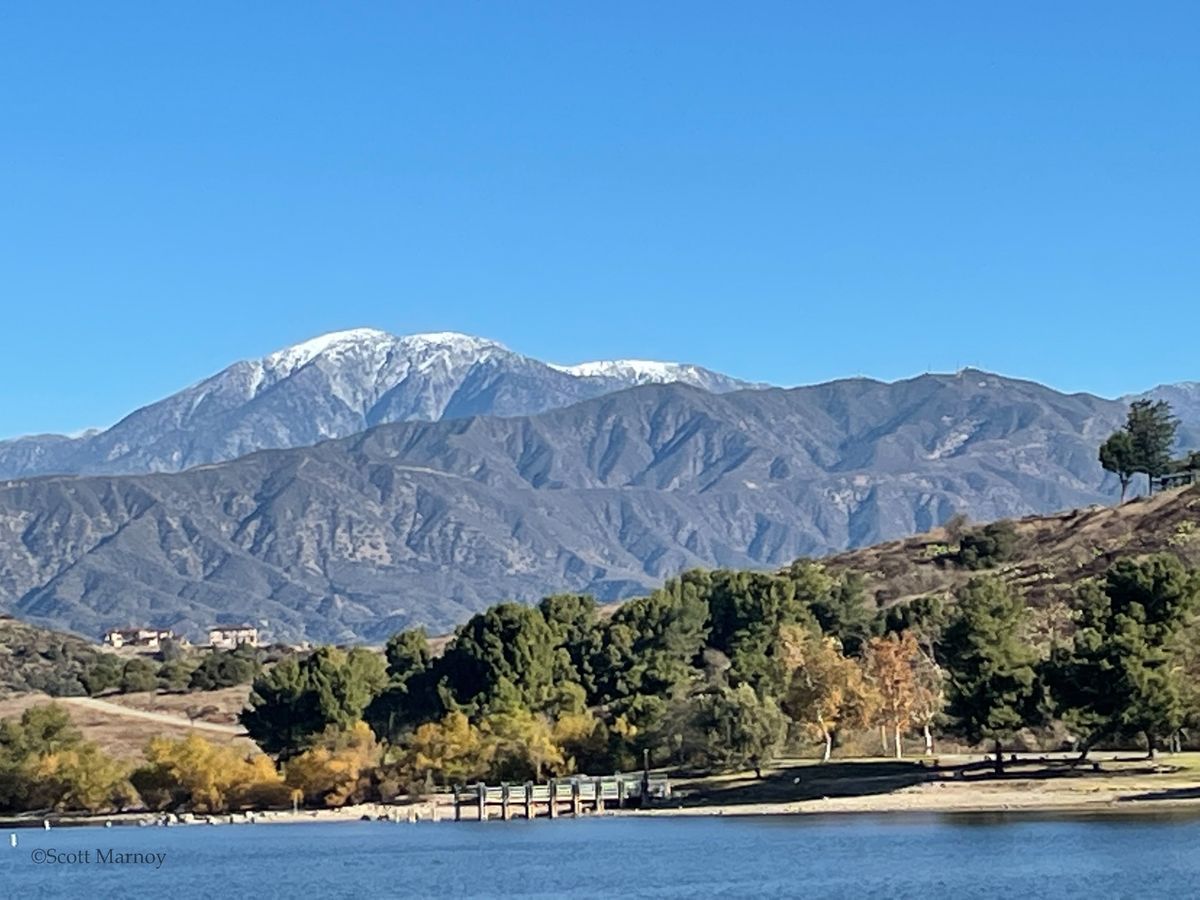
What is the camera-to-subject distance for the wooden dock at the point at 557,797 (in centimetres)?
12069

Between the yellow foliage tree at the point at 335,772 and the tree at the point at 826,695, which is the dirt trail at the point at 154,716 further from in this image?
the tree at the point at 826,695

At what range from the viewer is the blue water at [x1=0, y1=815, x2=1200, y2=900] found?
7481 centimetres

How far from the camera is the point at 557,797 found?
4889 inches

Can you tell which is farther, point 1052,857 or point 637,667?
point 637,667

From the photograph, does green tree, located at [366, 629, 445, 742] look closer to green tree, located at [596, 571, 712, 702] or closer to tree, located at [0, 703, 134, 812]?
green tree, located at [596, 571, 712, 702]

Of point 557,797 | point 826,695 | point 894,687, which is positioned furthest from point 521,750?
point 894,687

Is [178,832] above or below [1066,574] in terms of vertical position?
below

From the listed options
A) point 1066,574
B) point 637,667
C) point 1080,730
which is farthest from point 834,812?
point 1066,574

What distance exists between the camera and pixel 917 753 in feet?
406

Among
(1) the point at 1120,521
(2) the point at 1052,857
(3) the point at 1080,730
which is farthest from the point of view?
(1) the point at 1120,521

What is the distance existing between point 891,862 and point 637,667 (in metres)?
59.5

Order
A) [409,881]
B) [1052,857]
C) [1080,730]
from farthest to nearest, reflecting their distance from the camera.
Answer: [1080,730], [409,881], [1052,857]

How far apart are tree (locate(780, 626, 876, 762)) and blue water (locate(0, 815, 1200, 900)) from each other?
1414 centimetres

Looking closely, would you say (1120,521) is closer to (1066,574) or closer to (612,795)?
(1066,574)
